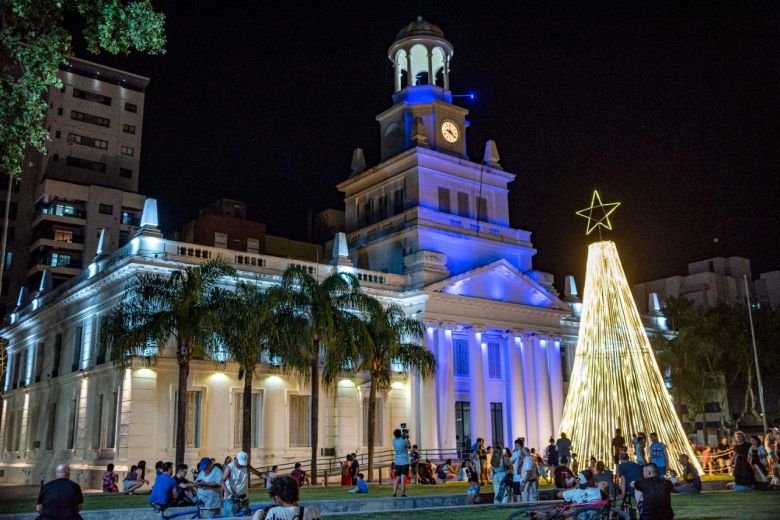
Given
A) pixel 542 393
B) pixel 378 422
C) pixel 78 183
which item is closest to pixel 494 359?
pixel 542 393

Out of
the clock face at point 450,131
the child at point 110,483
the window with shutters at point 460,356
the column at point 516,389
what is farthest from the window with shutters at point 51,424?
the clock face at point 450,131

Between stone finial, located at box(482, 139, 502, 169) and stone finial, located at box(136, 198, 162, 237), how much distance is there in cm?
2166

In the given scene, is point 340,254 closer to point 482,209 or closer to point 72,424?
point 482,209

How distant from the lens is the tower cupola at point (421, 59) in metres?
47.3

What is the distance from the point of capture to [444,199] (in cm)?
4503

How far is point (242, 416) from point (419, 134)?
778 inches

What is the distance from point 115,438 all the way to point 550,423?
22.9 meters

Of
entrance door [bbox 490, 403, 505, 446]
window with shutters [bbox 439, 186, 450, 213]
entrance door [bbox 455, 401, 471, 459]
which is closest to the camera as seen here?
entrance door [bbox 455, 401, 471, 459]

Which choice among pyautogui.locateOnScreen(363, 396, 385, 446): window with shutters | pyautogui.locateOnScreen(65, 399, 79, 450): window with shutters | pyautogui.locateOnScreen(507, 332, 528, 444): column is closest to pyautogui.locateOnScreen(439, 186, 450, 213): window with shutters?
pyautogui.locateOnScreen(507, 332, 528, 444): column

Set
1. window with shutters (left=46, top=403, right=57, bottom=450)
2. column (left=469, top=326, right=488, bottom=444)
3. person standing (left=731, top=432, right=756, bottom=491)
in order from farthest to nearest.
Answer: column (left=469, top=326, right=488, bottom=444) < window with shutters (left=46, top=403, right=57, bottom=450) < person standing (left=731, top=432, right=756, bottom=491)

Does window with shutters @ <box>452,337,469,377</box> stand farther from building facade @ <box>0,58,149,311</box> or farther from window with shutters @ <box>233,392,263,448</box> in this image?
building facade @ <box>0,58,149,311</box>

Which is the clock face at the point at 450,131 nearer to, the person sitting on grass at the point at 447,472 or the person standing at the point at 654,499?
the person sitting on grass at the point at 447,472

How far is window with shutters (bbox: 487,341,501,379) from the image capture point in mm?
42469

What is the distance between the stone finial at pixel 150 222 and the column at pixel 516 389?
19.8 m
